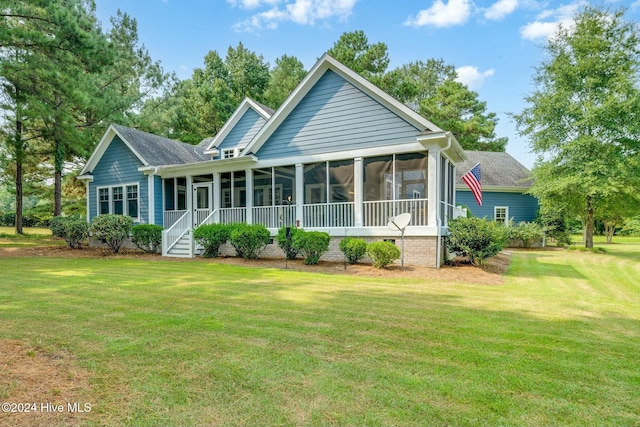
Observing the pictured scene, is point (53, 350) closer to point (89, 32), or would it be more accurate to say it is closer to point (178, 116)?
point (89, 32)

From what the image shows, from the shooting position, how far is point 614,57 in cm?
1719

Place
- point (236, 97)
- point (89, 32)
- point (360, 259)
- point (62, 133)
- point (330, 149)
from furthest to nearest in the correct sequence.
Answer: point (236, 97) < point (62, 133) < point (89, 32) < point (330, 149) < point (360, 259)

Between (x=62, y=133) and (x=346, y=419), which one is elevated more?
(x=62, y=133)

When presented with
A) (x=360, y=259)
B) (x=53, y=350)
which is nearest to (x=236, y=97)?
(x=360, y=259)

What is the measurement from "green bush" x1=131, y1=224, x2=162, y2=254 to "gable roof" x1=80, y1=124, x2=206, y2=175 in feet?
10.3

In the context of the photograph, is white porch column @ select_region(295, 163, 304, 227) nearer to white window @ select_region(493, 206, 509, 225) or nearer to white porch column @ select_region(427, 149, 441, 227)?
white porch column @ select_region(427, 149, 441, 227)

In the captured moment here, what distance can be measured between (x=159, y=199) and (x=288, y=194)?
634cm

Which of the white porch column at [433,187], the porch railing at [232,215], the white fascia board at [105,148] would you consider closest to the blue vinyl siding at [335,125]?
the white porch column at [433,187]

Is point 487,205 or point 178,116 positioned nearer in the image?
point 487,205

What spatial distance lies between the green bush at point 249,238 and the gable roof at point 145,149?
7.05 meters

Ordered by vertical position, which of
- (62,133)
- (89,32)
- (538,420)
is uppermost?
(89,32)

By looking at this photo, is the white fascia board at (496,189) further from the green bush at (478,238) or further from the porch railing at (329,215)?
the porch railing at (329,215)

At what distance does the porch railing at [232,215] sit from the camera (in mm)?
14212

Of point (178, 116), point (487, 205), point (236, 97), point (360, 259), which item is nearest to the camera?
point (360, 259)
